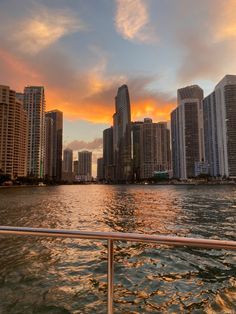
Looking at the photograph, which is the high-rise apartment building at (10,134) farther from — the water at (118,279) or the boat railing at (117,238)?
the boat railing at (117,238)

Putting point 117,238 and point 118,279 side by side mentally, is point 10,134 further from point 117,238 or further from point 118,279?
point 117,238

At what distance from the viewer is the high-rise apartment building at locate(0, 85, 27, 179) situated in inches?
6654

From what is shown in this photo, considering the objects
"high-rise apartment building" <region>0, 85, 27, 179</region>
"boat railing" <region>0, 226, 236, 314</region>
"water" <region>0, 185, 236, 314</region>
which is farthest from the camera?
"high-rise apartment building" <region>0, 85, 27, 179</region>

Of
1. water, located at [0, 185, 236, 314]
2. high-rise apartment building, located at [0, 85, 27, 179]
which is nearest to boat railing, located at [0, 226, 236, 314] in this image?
water, located at [0, 185, 236, 314]

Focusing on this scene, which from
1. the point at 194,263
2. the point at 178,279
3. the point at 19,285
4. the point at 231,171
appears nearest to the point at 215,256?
the point at 194,263

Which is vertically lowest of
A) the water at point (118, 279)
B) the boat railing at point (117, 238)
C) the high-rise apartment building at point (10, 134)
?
the water at point (118, 279)

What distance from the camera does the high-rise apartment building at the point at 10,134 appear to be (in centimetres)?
16900

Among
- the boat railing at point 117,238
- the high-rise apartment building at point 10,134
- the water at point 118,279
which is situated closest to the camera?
the boat railing at point 117,238

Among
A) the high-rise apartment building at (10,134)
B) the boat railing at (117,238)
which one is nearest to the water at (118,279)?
the boat railing at (117,238)

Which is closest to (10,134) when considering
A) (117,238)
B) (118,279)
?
(118,279)

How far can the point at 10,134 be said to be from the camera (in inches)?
6865

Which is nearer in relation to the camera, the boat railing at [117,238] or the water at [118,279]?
the boat railing at [117,238]

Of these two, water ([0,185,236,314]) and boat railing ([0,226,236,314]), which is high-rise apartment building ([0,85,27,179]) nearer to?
water ([0,185,236,314])

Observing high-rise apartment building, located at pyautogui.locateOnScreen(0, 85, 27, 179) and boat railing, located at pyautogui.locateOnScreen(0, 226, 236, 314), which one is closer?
boat railing, located at pyautogui.locateOnScreen(0, 226, 236, 314)
